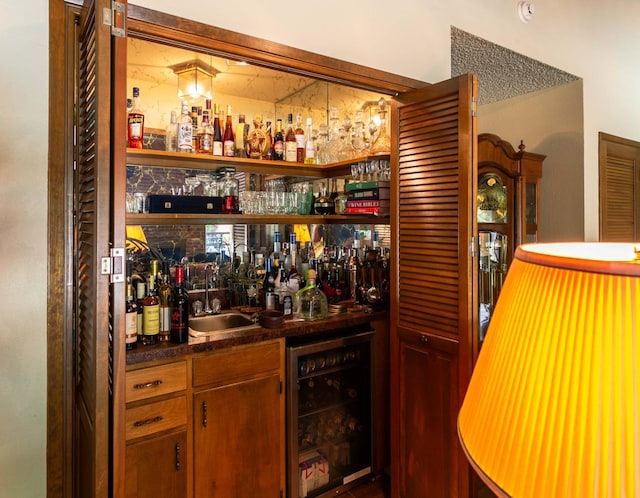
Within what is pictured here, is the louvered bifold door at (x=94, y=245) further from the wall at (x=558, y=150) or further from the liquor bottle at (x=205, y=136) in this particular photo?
the wall at (x=558, y=150)

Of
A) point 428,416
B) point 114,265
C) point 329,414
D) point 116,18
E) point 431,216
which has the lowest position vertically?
point 329,414

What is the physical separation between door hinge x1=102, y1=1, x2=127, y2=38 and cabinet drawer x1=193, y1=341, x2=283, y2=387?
1.38 meters

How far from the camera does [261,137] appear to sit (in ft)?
9.57

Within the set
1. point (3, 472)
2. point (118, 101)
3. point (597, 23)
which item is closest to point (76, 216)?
point (118, 101)

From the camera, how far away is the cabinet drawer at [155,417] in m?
1.87

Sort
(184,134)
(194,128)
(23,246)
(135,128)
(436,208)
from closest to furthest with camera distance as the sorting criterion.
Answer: (23,246)
(436,208)
(135,128)
(184,134)
(194,128)

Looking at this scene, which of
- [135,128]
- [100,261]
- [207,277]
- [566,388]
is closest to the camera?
[566,388]

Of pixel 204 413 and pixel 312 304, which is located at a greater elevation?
pixel 312 304

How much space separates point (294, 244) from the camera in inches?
123

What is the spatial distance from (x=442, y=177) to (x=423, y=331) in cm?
74

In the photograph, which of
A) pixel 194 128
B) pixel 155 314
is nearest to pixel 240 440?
pixel 155 314

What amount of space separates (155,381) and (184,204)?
3.40 feet

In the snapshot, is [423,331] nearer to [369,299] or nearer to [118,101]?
[369,299]

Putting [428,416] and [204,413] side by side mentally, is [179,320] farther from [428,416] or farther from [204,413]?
[428,416]
